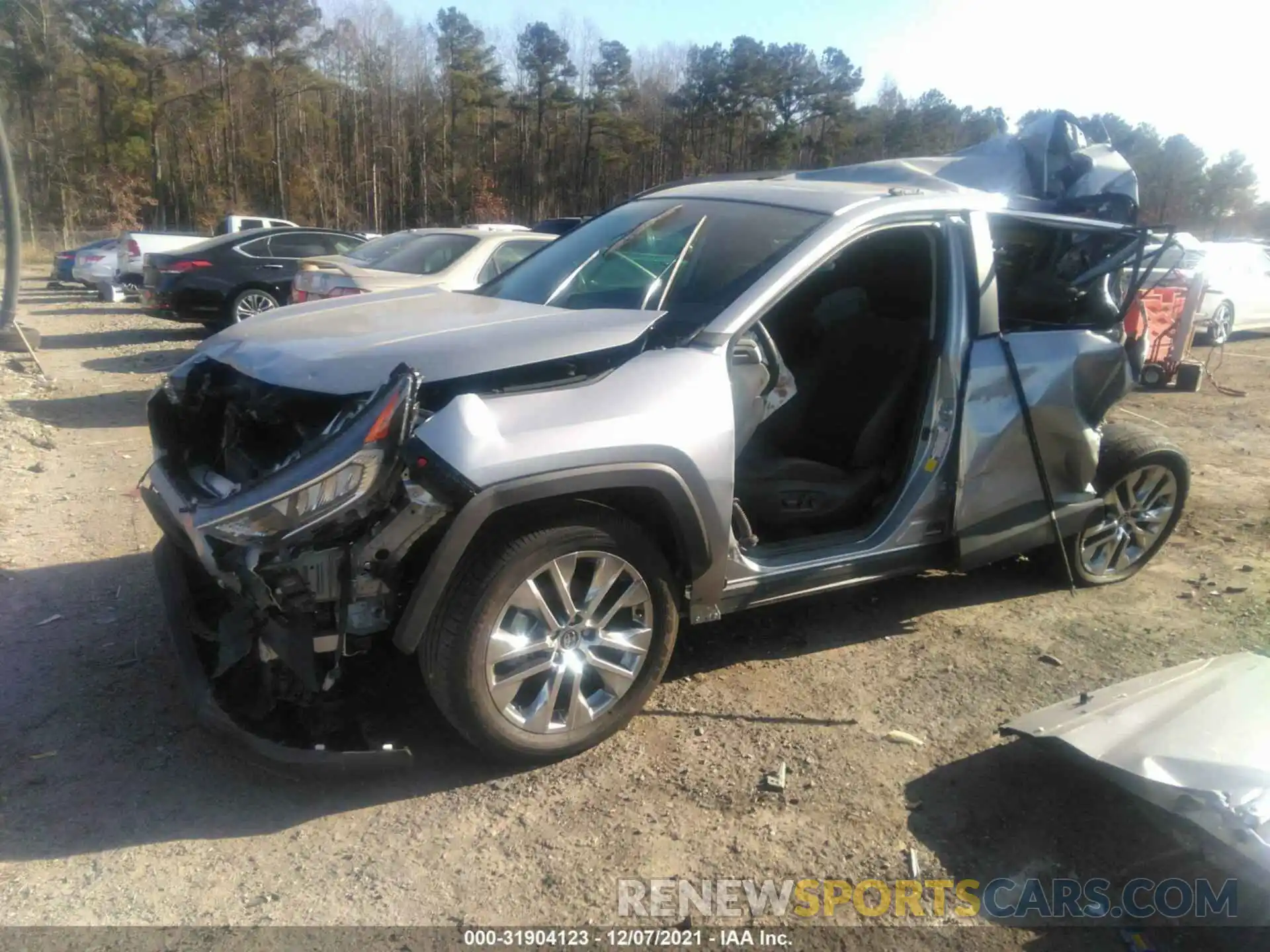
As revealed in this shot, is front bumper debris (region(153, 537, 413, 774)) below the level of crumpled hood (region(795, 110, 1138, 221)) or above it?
below

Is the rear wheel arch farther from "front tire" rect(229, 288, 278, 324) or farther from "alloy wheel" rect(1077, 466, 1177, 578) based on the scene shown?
"front tire" rect(229, 288, 278, 324)

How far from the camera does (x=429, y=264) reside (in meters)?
9.05

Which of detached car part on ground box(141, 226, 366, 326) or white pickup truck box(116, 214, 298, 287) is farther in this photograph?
white pickup truck box(116, 214, 298, 287)

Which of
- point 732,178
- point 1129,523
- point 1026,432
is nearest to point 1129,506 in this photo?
point 1129,523

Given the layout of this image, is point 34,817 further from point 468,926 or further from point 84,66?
point 84,66

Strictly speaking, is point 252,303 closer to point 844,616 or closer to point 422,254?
point 422,254

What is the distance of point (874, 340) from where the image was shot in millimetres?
4566

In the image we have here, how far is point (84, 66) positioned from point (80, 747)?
181ft

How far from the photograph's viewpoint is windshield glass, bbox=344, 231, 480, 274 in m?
9.02

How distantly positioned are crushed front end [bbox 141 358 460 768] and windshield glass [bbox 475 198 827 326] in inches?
47.5

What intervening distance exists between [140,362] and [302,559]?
10434 mm

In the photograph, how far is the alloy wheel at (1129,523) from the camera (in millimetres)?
4824

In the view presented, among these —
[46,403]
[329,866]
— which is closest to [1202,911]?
[329,866]

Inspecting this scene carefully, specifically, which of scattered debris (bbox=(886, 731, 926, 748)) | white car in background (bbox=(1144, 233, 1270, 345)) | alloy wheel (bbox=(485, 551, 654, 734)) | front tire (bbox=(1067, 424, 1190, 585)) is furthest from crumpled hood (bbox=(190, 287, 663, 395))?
white car in background (bbox=(1144, 233, 1270, 345))
